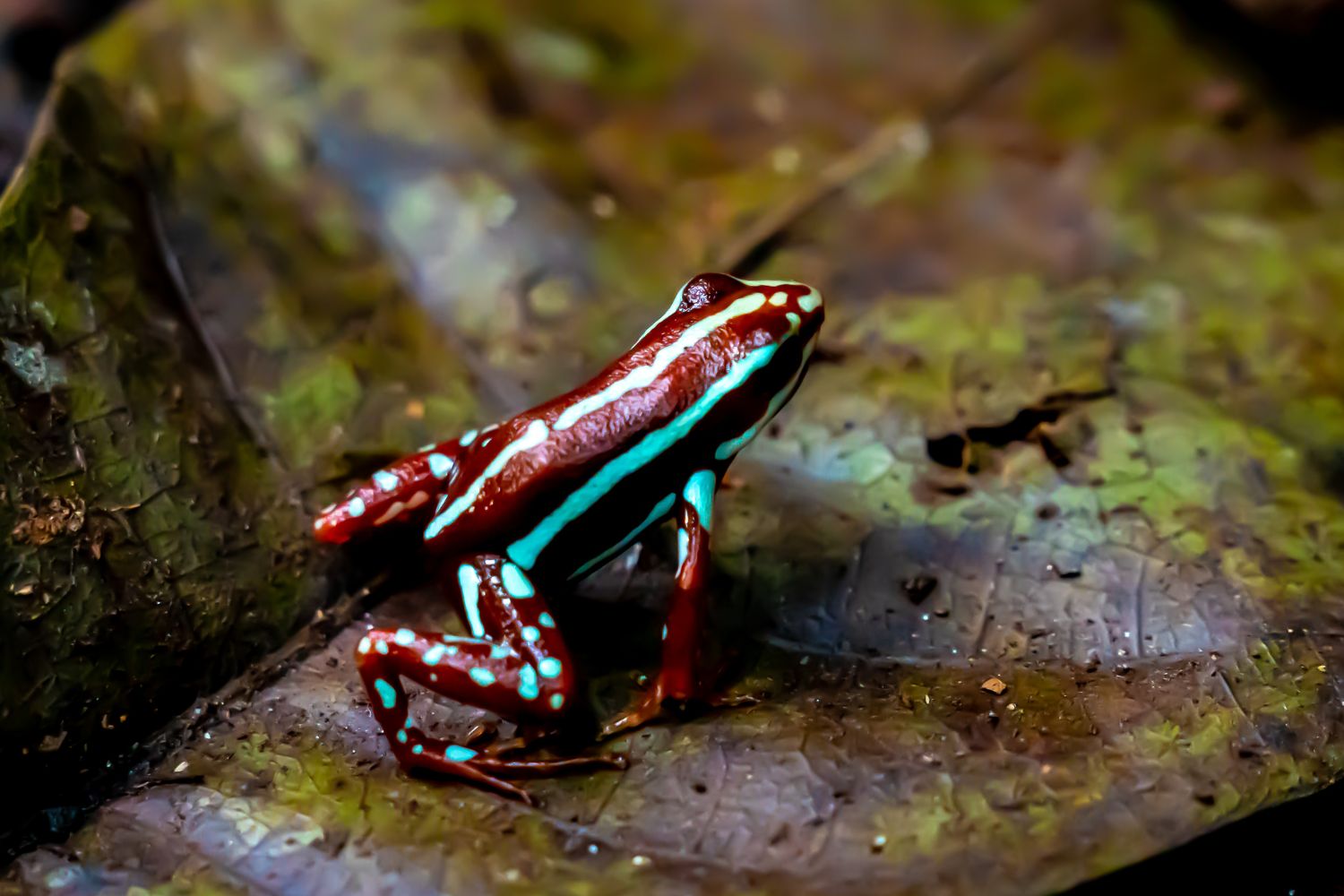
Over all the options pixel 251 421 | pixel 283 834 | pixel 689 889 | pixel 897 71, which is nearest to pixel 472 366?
pixel 251 421

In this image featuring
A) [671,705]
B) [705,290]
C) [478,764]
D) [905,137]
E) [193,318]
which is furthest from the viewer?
[905,137]

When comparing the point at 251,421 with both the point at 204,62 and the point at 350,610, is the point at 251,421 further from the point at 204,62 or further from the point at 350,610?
the point at 204,62

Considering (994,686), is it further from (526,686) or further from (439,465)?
(439,465)

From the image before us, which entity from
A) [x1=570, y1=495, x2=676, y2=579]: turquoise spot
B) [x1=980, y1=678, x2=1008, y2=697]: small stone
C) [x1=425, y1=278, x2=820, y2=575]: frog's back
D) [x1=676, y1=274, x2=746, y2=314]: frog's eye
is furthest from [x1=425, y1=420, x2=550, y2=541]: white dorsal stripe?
[x1=980, y1=678, x2=1008, y2=697]: small stone

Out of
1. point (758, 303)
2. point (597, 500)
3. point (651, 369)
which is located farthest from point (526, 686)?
point (758, 303)

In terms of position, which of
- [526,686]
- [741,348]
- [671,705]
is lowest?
[671,705]

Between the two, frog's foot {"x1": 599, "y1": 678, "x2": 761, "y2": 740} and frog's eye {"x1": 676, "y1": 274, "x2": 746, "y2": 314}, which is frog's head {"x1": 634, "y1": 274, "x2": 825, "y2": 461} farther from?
frog's foot {"x1": 599, "y1": 678, "x2": 761, "y2": 740}
